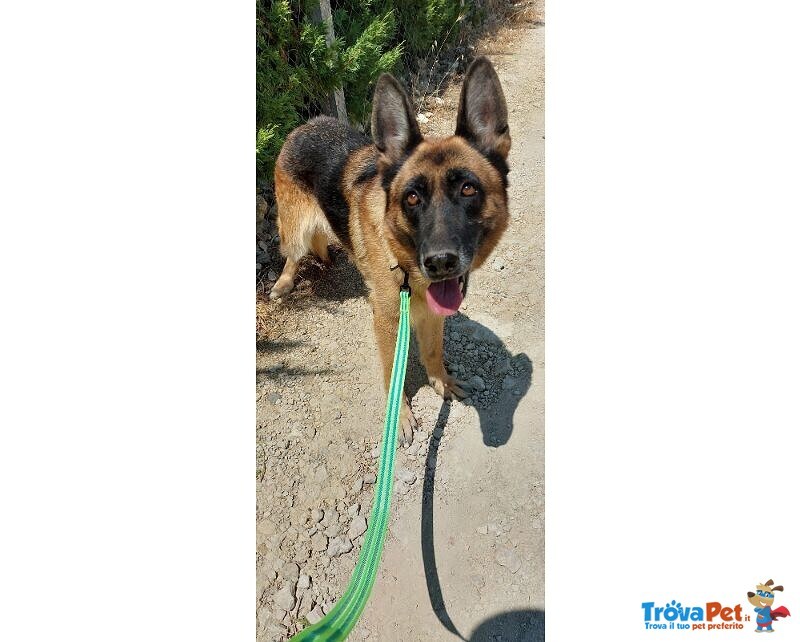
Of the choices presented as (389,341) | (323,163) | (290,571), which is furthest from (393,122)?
(290,571)

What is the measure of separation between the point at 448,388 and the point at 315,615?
1.80 metres

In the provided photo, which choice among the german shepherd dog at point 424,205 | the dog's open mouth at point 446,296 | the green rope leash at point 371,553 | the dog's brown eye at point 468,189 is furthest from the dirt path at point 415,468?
the dog's brown eye at point 468,189

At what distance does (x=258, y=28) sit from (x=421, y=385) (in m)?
3.71

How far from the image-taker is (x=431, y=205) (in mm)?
2830

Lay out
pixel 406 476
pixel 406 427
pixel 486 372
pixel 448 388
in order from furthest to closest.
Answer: pixel 486 372 < pixel 448 388 < pixel 406 427 < pixel 406 476

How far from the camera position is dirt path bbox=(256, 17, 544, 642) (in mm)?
2900

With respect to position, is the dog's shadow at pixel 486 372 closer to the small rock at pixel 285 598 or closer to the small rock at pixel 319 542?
the small rock at pixel 319 542

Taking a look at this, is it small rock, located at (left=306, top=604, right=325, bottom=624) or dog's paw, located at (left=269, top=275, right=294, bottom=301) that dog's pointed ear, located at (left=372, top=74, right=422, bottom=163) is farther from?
small rock, located at (left=306, top=604, right=325, bottom=624)

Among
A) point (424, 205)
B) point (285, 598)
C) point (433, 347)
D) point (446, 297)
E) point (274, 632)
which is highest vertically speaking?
point (424, 205)

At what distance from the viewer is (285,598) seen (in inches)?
116

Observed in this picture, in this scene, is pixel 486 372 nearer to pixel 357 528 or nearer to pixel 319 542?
pixel 357 528
